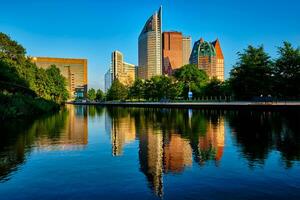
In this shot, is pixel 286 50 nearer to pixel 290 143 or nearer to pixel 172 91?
pixel 172 91

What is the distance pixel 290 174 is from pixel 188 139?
375 inches

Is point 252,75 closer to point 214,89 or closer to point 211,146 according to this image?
point 214,89

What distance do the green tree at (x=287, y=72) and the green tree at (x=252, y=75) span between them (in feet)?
5.95

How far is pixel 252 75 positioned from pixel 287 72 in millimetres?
7087

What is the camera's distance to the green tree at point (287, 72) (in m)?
67.3

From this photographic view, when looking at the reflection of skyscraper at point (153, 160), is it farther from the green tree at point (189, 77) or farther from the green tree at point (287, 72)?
the green tree at point (189, 77)

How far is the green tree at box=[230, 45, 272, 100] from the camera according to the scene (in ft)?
237

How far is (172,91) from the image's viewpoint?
105625mm

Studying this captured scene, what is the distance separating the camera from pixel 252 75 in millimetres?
73500

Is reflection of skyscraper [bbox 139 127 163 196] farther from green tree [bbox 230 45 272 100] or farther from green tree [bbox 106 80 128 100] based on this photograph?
green tree [bbox 106 80 128 100]

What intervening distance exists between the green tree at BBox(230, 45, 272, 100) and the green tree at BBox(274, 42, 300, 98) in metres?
1.81

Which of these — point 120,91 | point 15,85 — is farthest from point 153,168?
point 120,91

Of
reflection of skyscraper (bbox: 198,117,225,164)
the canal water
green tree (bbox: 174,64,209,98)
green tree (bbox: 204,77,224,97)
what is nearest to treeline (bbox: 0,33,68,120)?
the canal water

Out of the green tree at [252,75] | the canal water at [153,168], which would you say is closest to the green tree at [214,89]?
the green tree at [252,75]
